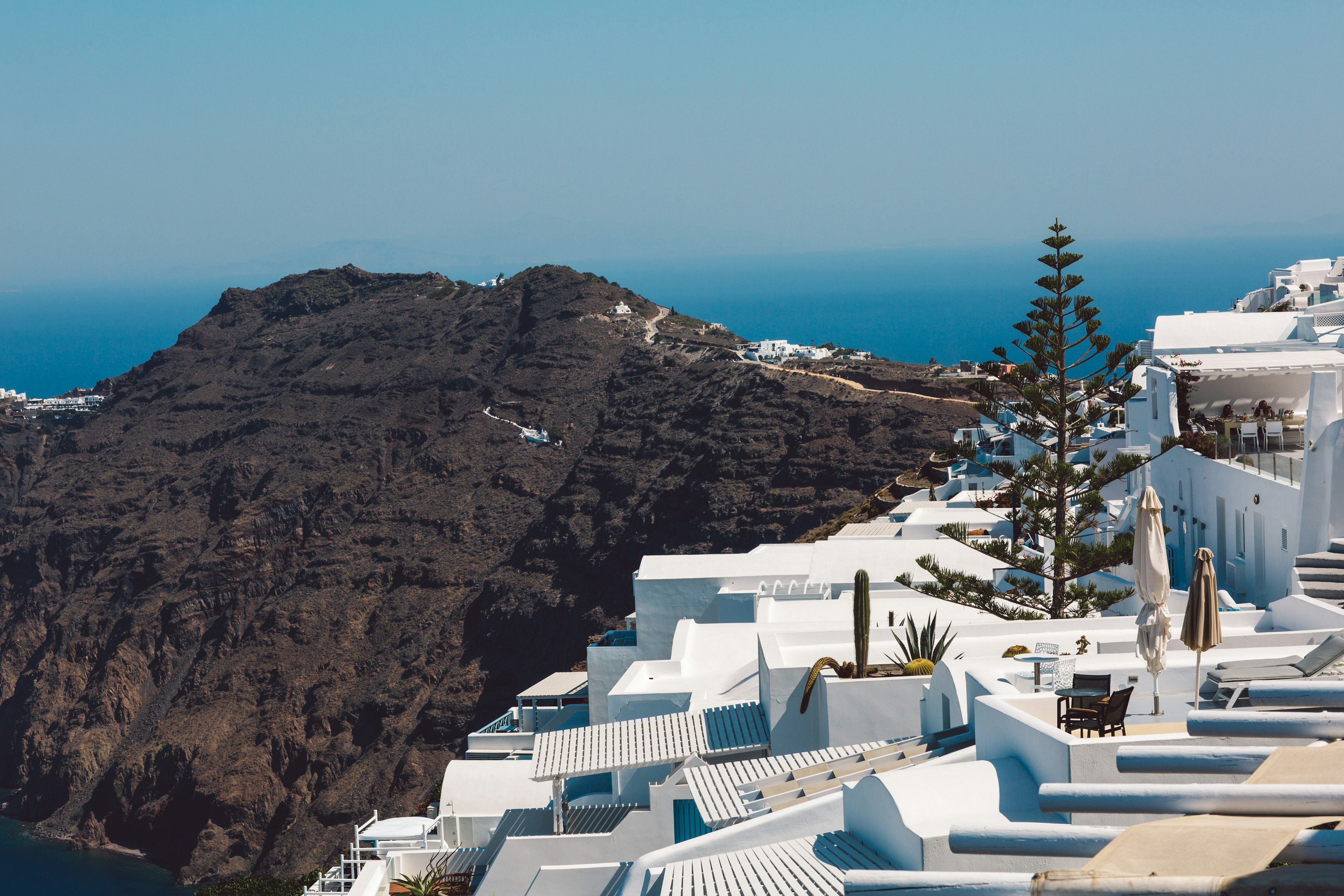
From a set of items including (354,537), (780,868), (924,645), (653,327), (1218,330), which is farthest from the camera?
(653,327)

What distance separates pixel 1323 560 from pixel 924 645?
4117 millimetres

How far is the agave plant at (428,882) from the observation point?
1398cm

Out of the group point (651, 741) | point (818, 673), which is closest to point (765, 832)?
point (818, 673)

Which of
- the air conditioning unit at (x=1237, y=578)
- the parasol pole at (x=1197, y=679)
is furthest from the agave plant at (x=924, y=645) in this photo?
the parasol pole at (x=1197, y=679)

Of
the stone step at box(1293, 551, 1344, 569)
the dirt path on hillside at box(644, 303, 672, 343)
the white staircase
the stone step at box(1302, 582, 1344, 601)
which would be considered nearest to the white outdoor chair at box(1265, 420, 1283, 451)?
the white staircase

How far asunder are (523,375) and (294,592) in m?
19.2

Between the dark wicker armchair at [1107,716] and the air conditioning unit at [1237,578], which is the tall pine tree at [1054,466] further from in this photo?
the dark wicker armchair at [1107,716]

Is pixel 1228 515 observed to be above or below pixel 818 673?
above

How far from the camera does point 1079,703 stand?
8023 mm

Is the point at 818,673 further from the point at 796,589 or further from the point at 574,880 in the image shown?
the point at 796,589

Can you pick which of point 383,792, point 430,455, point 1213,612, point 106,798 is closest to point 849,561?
point 1213,612

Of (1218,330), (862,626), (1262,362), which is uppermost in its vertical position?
(1218,330)

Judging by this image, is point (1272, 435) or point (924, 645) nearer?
point (924, 645)

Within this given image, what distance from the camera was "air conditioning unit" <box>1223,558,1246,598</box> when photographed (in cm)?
1559
